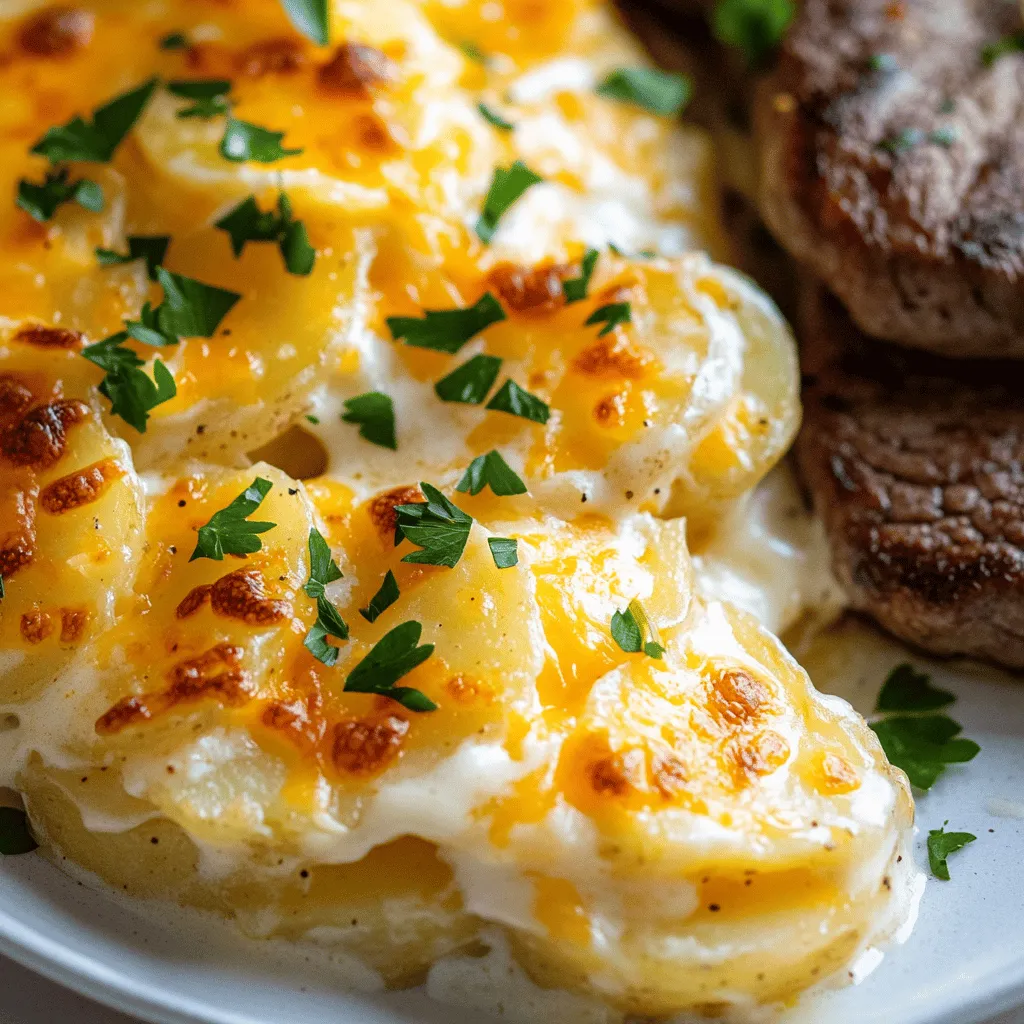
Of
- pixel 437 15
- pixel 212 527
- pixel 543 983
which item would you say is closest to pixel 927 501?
pixel 543 983

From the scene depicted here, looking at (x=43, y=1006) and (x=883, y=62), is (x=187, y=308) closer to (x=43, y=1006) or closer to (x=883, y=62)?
(x=43, y=1006)

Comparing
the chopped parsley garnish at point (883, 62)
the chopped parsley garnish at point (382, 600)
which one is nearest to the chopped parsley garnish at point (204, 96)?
the chopped parsley garnish at point (382, 600)

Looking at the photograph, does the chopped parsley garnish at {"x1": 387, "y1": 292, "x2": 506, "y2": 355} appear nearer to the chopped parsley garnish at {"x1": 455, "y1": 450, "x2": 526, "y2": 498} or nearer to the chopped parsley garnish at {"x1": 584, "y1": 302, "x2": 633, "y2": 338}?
the chopped parsley garnish at {"x1": 584, "y1": 302, "x2": 633, "y2": 338}

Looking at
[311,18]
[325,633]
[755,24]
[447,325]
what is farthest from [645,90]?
[325,633]

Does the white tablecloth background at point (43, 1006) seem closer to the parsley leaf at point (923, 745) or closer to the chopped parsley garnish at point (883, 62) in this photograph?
the parsley leaf at point (923, 745)

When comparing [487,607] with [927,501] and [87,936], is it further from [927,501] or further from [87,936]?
[927,501]

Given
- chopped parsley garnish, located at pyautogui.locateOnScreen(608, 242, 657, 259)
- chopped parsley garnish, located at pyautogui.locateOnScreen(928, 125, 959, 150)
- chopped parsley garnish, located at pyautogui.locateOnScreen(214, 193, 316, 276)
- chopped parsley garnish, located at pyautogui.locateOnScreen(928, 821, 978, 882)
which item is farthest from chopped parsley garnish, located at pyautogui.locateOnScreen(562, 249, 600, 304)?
chopped parsley garnish, located at pyautogui.locateOnScreen(928, 821, 978, 882)

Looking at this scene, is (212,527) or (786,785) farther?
(212,527)
